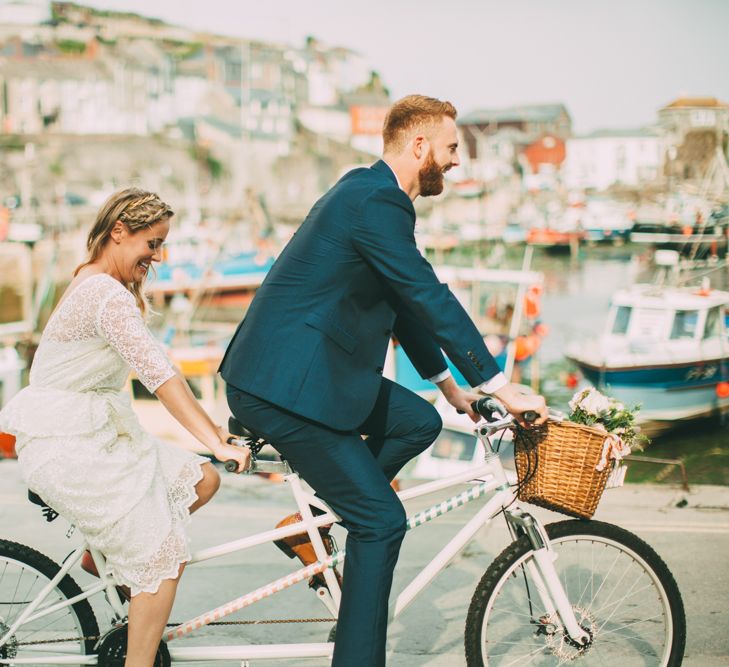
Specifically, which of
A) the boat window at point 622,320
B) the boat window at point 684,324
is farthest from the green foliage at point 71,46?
Answer: the boat window at point 684,324

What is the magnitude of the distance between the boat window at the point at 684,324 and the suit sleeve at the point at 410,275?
1448 cm

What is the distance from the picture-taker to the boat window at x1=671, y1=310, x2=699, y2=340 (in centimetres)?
1596

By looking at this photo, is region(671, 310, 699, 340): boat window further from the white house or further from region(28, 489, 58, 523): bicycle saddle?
the white house

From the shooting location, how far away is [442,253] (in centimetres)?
5466

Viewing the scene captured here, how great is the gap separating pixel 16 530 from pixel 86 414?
2364 mm

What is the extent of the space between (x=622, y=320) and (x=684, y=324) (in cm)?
121

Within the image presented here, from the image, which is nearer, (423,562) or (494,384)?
(494,384)

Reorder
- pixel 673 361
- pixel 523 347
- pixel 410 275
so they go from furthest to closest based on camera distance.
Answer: pixel 523 347, pixel 673 361, pixel 410 275

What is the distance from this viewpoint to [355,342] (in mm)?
2449

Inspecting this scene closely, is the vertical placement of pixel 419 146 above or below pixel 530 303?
above

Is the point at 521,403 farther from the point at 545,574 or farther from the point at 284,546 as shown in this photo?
the point at 284,546

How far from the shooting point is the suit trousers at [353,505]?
2.45 m

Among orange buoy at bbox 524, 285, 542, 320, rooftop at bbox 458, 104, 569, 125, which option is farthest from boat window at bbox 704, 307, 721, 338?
rooftop at bbox 458, 104, 569, 125

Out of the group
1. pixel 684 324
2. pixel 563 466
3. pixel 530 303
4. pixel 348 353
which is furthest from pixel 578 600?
pixel 530 303
